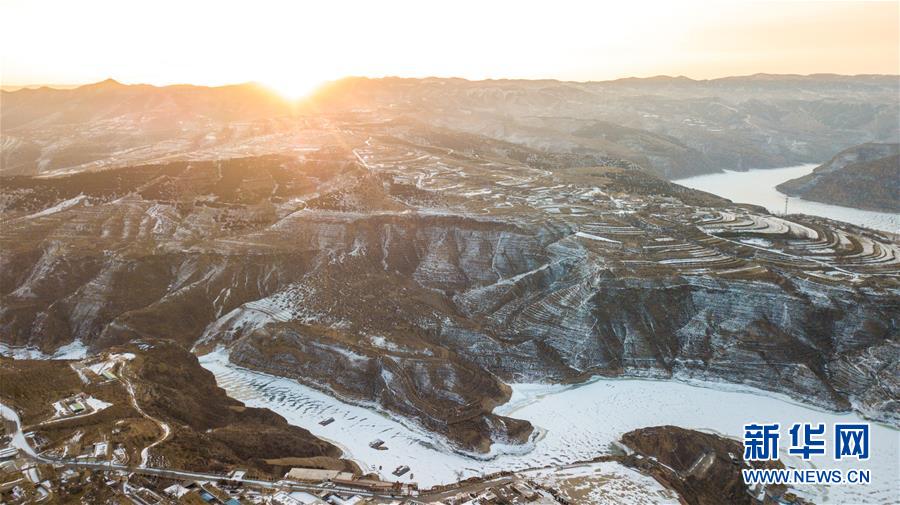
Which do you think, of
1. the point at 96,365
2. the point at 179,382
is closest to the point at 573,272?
the point at 179,382

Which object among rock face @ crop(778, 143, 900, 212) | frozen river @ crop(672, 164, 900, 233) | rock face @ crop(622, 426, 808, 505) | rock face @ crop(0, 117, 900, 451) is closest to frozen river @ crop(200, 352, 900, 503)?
rock face @ crop(0, 117, 900, 451)

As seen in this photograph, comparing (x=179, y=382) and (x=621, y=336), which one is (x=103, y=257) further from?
(x=621, y=336)

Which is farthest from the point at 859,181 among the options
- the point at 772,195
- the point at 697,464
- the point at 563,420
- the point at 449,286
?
the point at 563,420

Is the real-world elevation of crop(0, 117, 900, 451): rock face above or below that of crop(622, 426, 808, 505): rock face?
above

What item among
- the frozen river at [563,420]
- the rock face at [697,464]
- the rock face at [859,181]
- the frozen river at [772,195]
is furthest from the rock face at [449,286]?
the rock face at [859,181]

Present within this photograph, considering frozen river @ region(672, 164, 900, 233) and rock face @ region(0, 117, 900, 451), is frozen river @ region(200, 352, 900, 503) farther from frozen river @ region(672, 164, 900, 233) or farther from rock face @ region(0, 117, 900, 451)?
frozen river @ region(672, 164, 900, 233)

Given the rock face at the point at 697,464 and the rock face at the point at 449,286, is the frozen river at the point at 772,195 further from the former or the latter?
the rock face at the point at 697,464
